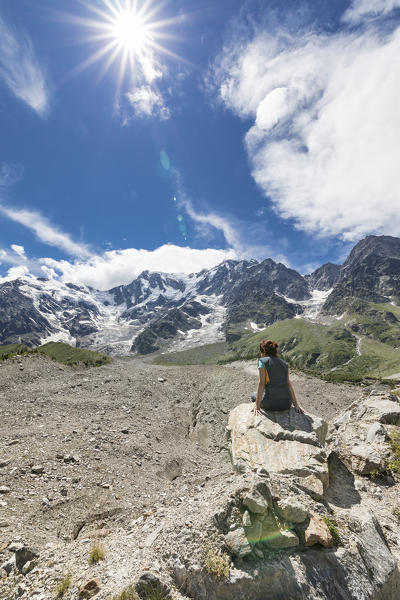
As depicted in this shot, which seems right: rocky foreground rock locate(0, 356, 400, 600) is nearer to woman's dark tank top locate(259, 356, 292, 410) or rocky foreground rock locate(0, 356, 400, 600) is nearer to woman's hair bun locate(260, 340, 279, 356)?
woman's dark tank top locate(259, 356, 292, 410)

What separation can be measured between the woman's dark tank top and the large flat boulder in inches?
17.2

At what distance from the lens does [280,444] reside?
29.5 feet

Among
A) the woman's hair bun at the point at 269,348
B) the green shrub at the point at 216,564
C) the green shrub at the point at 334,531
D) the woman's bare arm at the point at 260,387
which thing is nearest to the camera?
the green shrub at the point at 216,564

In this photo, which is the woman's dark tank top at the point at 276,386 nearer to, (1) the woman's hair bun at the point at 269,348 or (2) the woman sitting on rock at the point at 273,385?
(2) the woman sitting on rock at the point at 273,385

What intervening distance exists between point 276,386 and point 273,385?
4.7 inches

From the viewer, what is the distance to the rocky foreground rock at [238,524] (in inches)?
210

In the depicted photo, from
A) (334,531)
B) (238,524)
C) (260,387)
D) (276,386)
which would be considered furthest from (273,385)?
(238,524)

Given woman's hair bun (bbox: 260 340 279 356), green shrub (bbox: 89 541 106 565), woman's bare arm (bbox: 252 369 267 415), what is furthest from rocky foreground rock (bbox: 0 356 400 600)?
woman's hair bun (bbox: 260 340 279 356)

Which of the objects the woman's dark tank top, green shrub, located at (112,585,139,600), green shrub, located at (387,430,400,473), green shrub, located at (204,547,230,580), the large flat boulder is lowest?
green shrub, located at (387,430,400,473)

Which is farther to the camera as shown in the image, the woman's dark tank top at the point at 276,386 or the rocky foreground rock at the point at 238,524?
the woman's dark tank top at the point at 276,386

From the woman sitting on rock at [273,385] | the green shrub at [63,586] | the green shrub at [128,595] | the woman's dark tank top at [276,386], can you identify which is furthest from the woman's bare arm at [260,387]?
the green shrub at [63,586]

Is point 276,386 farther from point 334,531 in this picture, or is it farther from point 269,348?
point 334,531

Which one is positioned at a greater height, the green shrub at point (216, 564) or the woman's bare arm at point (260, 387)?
the woman's bare arm at point (260, 387)

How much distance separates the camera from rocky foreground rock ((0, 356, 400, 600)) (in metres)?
5.34
